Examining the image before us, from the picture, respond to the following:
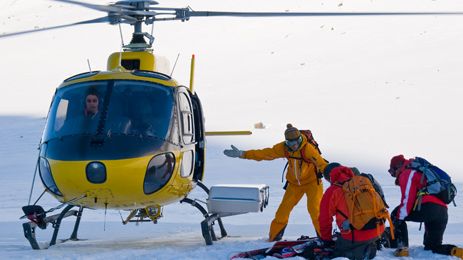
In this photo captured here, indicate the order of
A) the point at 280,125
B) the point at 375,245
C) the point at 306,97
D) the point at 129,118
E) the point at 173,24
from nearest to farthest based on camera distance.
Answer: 1. the point at 375,245
2. the point at 129,118
3. the point at 280,125
4. the point at 306,97
5. the point at 173,24

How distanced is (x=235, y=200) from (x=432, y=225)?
2.35 m

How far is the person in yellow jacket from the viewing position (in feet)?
30.2

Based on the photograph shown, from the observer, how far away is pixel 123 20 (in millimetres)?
9477

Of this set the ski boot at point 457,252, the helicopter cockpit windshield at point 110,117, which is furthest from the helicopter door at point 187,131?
the ski boot at point 457,252

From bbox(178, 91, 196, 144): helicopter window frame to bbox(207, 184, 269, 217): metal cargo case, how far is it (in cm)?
76

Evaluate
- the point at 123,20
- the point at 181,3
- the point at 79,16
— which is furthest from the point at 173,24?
the point at 123,20

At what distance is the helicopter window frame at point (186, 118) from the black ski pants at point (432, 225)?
252cm

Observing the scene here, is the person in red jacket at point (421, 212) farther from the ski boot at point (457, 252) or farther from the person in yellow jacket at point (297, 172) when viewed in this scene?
the person in yellow jacket at point (297, 172)

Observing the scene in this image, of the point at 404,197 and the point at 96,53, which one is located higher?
the point at 96,53

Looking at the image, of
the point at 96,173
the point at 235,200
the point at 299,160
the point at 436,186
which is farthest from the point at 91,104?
the point at 436,186

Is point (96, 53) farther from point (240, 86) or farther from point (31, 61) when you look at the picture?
point (240, 86)

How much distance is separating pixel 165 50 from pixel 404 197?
21.3m

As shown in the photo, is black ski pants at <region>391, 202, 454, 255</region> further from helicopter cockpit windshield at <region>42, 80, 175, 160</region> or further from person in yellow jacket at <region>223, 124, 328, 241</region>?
helicopter cockpit windshield at <region>42, 80, 175, 160</region>

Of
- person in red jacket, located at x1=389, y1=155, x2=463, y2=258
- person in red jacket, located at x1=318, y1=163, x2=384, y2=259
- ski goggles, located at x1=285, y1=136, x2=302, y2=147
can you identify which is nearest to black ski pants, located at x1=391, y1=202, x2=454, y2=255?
person in red jacket, located at x1=389, y1=155, x2=463, y2=258
